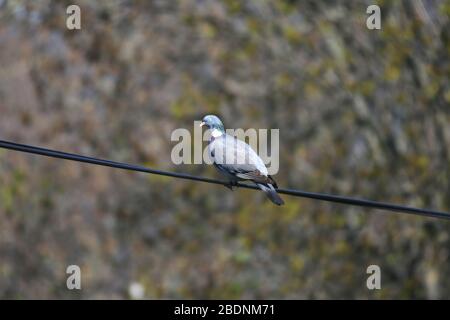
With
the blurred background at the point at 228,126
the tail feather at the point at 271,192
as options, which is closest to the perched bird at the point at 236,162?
the tail feather at the point at 271,192

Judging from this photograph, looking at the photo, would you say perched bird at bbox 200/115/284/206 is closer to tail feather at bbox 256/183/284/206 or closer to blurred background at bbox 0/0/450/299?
tail feather at bbox 256/183/284/206

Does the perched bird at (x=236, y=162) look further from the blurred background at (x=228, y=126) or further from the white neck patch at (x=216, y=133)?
the blurred background at (x=228, y=126)

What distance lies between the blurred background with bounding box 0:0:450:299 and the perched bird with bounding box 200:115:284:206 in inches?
301

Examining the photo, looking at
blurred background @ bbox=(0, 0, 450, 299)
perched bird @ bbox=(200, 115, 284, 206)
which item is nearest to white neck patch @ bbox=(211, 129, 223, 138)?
perched bird @ bbox=(200, 115, 284, 206)

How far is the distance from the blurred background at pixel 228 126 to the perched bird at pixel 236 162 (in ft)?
25.1

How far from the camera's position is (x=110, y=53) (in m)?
18.0

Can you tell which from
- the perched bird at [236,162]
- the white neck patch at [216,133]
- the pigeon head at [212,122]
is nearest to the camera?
the perched bird at [236,162]

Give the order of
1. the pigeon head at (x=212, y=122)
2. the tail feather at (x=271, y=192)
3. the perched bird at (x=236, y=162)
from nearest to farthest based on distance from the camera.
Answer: the tail feather at (x=271, y=192), the perched bird at (x=236, y=162), the pigeon head at (x=212, y=122)

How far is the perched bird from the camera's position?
808 cm

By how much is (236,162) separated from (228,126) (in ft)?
28.9

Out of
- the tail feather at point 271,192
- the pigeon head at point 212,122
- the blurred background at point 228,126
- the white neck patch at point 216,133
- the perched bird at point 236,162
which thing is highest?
the blurred background at point 228,126

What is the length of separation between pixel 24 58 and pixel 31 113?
99 cm

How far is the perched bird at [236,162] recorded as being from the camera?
26.5ft

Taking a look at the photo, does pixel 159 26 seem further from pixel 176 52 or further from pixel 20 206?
pixel 20 206
